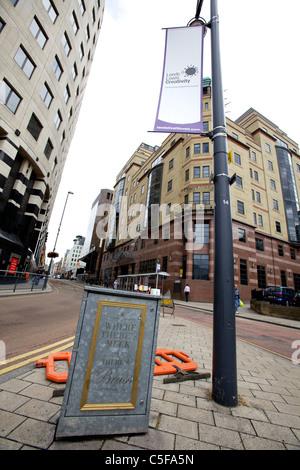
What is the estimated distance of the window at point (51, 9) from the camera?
1707 cm

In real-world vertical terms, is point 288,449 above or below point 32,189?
below

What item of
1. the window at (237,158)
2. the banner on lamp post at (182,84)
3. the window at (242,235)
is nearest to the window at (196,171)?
the window at (237,158)

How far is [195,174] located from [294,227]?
62.5ft

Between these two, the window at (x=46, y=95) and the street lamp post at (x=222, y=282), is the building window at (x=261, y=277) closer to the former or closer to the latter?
the street lamp post at (x=222, y=282)

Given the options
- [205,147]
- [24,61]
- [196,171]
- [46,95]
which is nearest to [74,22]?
[46,95]

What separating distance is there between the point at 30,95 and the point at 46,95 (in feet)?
9.11

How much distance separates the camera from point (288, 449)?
5.70 feet

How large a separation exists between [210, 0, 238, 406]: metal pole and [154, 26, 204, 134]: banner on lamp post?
52 centimetres

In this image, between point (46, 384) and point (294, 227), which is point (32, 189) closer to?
point (46, 384)

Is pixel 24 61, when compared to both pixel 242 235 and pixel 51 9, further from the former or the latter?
pixel 242 235

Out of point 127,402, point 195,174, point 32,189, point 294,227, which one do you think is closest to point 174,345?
point 127,402

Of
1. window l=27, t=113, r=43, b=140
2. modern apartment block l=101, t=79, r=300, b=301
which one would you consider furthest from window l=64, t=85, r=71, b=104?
modern apartment block l=101, t=79, r=300, b=301

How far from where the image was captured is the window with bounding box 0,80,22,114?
13968 mm

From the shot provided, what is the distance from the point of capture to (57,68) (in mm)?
19516
